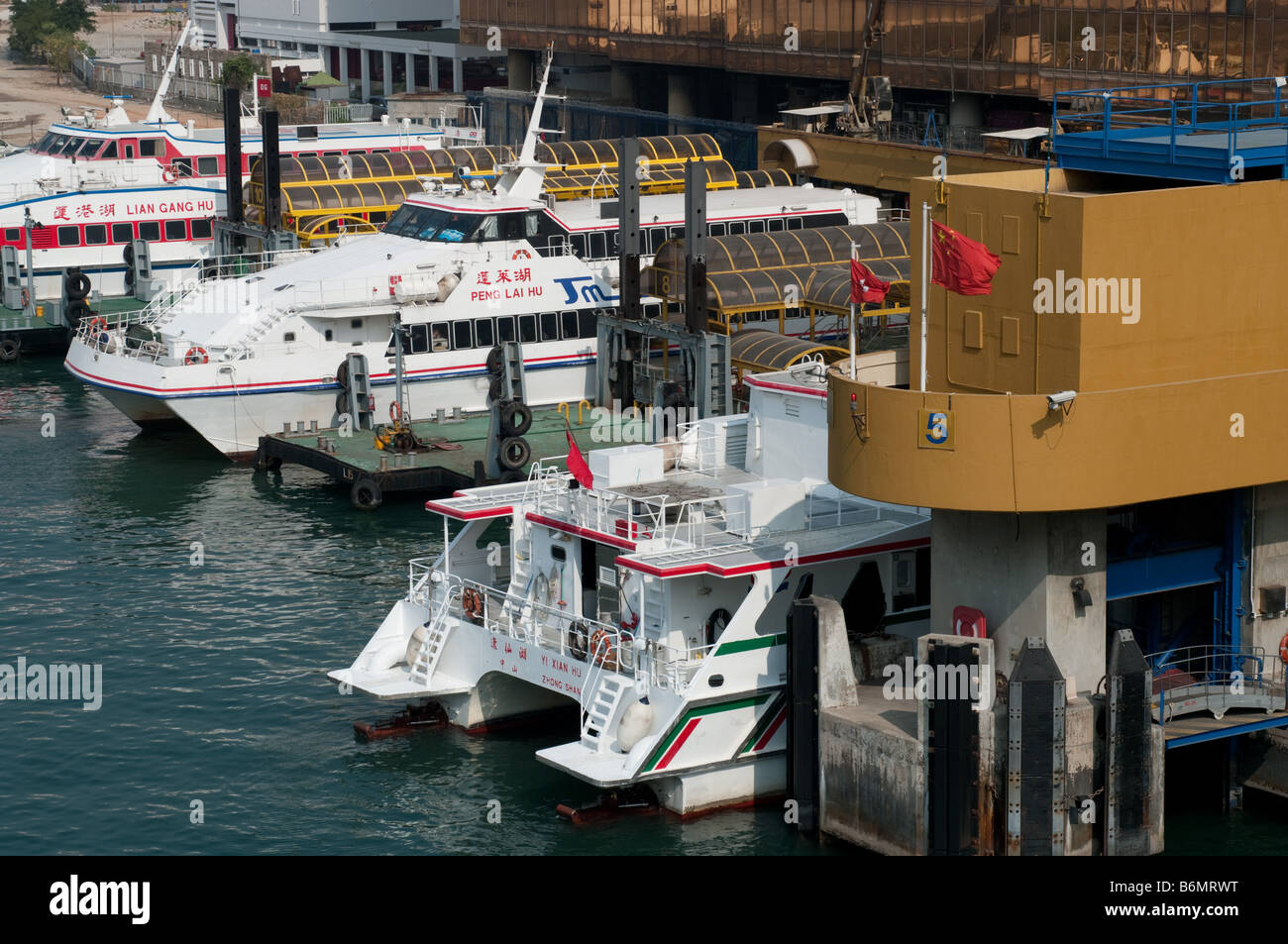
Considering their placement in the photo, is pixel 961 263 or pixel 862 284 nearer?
pixel 961 263

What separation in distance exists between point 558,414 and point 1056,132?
2421 cm

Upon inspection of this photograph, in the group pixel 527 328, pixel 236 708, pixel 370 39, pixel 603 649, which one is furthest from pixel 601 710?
pixel 370 39

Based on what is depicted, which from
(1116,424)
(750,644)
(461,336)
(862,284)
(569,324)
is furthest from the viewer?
(569,324)

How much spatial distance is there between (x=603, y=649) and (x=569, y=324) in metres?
25.7

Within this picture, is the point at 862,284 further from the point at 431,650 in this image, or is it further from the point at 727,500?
the point at 431,650

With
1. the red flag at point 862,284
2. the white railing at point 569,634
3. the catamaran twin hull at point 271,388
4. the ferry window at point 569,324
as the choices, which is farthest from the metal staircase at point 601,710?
the ferry window at point 569,324

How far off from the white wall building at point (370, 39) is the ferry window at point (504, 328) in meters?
67.2

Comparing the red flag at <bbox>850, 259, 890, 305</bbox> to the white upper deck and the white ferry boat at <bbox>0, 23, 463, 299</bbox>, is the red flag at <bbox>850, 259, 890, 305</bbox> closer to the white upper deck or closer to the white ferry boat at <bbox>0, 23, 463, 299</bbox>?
the white upper deck

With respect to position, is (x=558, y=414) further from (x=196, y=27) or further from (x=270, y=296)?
(x=196, y=27)

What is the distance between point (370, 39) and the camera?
131375mm

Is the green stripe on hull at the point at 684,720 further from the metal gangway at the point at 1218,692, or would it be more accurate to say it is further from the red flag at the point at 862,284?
the red flag at the point at 862,284

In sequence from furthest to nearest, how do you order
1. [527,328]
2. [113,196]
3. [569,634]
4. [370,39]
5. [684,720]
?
[370,39] < [113,196] < [527,328] < [569,634] < [684,720]

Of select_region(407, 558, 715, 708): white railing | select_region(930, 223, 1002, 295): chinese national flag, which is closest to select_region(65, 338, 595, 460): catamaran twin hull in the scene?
select_region(407, 558, 715, 708): white railing
